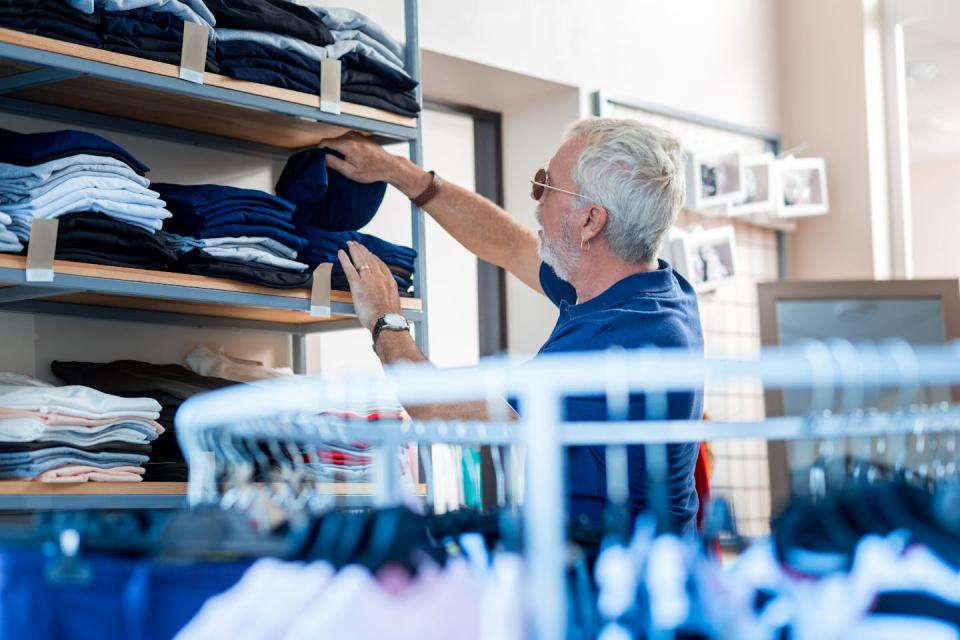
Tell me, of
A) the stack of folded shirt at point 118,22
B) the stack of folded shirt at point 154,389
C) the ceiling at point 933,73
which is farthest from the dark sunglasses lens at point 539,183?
the ceiling at point 933,73

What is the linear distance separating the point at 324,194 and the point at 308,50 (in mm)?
335

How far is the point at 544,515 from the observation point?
0.93 metres

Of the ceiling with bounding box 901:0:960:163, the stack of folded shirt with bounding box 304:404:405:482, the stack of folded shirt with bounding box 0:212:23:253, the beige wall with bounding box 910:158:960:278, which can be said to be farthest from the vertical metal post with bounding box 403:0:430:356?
the beige wall with bounding box 910:158:960:278

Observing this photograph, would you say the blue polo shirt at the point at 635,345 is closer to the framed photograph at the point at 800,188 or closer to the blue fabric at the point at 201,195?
the blue fabric at the point at 201,195

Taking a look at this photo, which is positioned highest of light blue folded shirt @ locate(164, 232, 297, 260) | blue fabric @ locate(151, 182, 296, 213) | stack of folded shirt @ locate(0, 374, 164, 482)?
blue fabric @ locate(151, 182, 296, 213)

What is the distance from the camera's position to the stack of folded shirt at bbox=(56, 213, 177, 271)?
2.12 metres

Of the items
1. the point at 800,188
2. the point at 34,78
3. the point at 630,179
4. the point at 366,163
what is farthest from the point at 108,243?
the point at 800,188

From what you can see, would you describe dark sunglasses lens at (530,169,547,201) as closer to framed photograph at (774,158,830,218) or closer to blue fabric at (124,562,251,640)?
blue fabric at (124,562,251,640)

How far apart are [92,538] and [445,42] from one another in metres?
2.44

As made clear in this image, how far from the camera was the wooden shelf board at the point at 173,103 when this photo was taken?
7.10 feet

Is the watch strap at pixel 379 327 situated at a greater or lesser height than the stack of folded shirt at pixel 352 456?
greater

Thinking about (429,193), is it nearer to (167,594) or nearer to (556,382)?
(167,594)

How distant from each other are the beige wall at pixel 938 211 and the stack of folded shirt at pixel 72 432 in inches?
210

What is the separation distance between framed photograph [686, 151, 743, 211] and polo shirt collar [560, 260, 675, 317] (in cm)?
178
